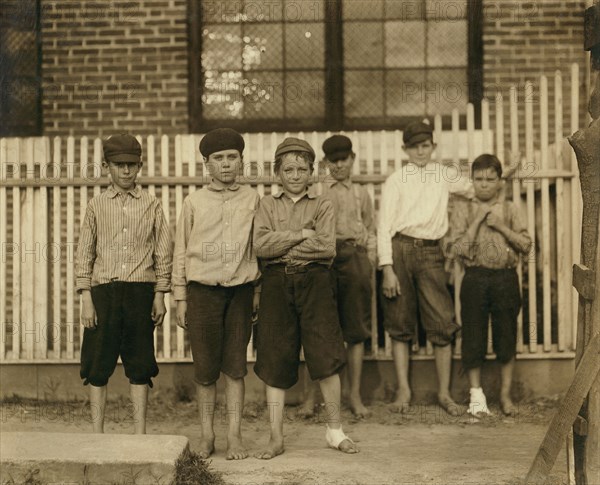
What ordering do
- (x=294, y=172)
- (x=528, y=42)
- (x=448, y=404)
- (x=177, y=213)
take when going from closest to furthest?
1. (x=294, y=172)
2. (x=448, y=404)
3. (x=177, y=213)
4. (x=528, y=42)

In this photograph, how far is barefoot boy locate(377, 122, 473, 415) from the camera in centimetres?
628

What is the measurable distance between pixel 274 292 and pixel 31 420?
251 cm

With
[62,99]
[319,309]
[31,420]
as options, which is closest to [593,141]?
[319,309]

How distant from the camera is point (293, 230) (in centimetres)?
522

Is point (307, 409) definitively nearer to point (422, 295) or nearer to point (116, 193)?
point (422, 295)

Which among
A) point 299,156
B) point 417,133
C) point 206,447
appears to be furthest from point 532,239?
point 206,447

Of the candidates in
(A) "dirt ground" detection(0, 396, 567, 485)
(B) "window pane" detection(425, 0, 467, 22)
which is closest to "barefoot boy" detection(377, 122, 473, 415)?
(A) "dirt ground" detection(0, 396, 567, 485)

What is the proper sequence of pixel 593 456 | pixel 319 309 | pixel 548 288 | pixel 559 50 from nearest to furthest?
pixel 593 456 → pixel 319 309 → pixel 548 288 → pixel 559 50

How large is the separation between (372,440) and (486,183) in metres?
2.05

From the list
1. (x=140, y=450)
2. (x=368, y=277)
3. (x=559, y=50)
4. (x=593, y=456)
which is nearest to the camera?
(x=593, y=456)

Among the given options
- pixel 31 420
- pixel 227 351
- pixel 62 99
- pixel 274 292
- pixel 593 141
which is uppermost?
pixel 62 99

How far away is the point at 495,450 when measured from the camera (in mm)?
5355

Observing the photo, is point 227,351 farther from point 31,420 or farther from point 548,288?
point 548,288

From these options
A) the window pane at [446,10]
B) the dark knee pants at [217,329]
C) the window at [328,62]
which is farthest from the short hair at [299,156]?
the window pane at [446,10]
